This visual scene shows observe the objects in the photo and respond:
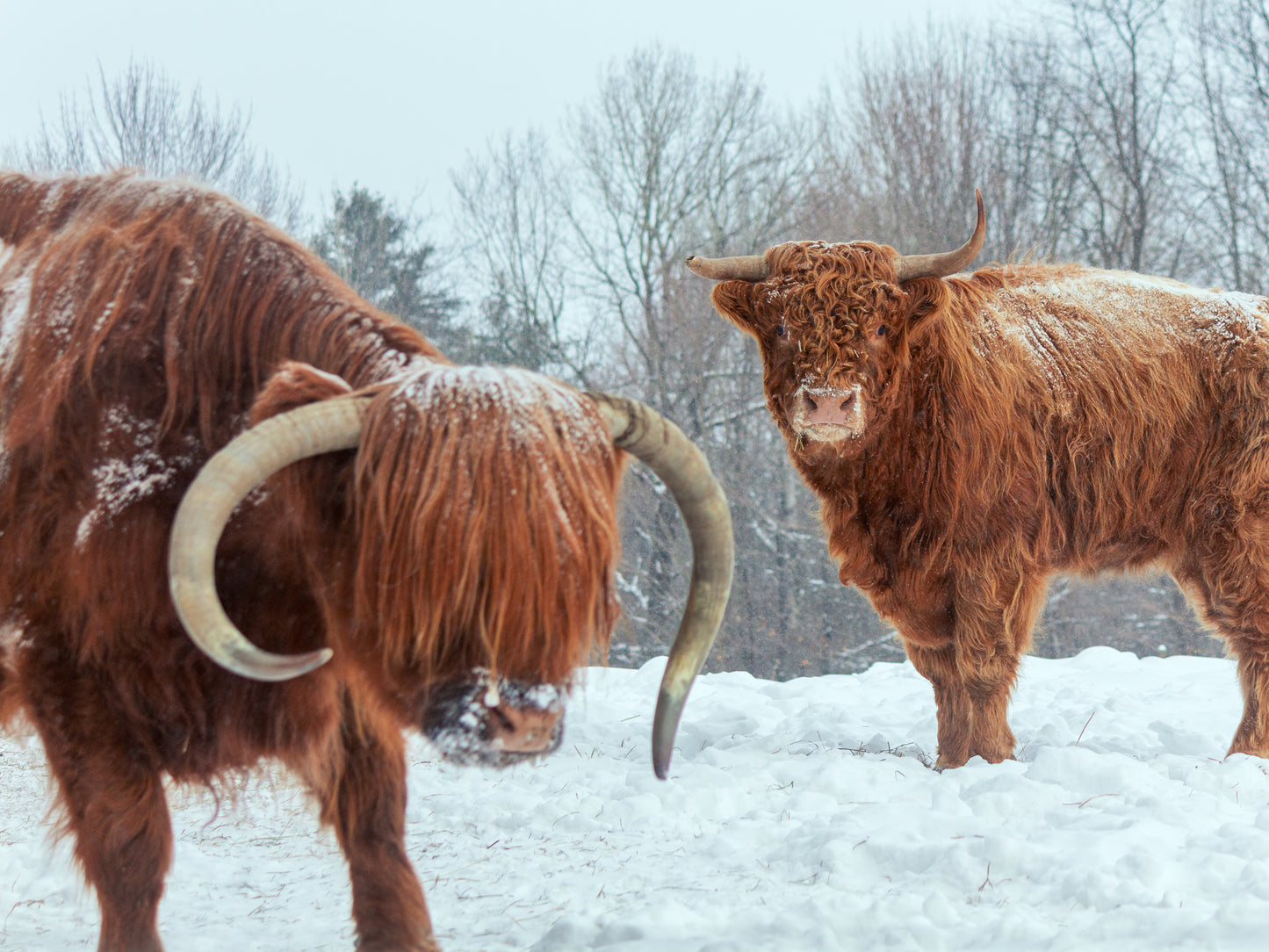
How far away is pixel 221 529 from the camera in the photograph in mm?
2010

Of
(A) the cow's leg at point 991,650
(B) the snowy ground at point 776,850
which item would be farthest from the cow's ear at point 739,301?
(B) the snowy ground at point 776,850

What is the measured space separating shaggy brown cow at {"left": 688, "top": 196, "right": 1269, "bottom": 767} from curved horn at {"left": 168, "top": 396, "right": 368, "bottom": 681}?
96.9 inches

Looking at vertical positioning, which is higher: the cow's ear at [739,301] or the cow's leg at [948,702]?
the cow's ear at [739,301]

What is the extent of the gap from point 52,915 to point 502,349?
1009 cm

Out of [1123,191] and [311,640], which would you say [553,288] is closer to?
[1123,191]

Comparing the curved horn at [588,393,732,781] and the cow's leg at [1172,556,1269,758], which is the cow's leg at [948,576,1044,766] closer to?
the cow's leg at [1172,556,1269,758]

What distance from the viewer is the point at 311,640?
253 cm

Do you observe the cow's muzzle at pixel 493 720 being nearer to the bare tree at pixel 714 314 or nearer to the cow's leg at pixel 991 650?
the cow's leg at pixel 991 650

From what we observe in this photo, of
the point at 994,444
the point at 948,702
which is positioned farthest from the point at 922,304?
the point at 948,702

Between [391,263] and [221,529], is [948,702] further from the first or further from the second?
[391,263]

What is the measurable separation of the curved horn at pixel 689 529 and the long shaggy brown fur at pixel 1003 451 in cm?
184

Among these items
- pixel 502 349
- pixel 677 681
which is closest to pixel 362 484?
pixel 677 681

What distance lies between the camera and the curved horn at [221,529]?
6.43 ft

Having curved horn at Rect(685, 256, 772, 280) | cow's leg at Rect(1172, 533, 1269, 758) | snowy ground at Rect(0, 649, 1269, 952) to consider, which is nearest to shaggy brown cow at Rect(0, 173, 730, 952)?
snowy ground at Rect(0, 649, 1269, 952)
